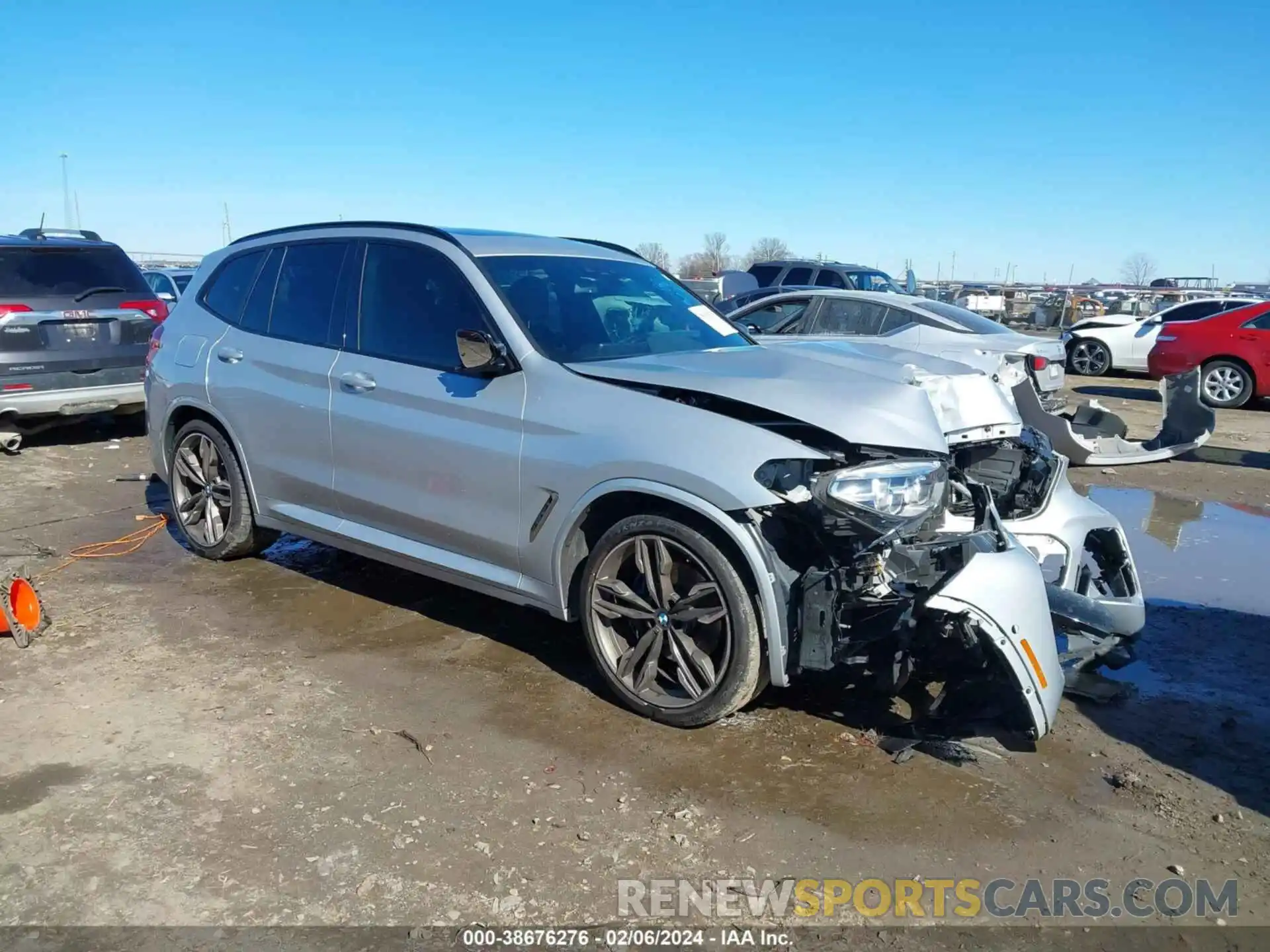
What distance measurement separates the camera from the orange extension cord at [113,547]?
5.87m

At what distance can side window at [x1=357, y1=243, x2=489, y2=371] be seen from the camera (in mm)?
4410

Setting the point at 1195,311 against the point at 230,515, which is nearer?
the point at 230,515

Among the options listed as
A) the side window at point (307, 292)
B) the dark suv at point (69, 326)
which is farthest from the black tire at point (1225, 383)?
the dark suv at point (69, 326)

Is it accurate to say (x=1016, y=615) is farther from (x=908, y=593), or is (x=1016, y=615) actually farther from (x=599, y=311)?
(x=599, y=311)

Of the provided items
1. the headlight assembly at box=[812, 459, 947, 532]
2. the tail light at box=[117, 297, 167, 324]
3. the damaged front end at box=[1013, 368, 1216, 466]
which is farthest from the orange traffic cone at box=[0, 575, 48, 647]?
the damaged front end at box=[1013, 368, 1216, 466]

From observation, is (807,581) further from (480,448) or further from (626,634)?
(480,448)

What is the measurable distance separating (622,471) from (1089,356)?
708 inches

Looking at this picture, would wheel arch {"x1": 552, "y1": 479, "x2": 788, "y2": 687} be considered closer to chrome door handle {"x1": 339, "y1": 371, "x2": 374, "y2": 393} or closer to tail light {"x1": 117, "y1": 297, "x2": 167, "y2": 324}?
chrome door handle {"x1": 339, "y1": 371, "x2": 374, "y2": 393}

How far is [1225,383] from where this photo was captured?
14.2m

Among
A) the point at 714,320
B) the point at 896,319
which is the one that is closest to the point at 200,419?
the point at 714,320

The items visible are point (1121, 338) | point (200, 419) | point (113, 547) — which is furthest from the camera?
point (1121, 338)

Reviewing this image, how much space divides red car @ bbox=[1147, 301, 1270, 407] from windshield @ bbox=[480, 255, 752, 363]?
11976 millimetres

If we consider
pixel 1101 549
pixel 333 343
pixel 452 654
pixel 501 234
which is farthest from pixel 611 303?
pixel 1101 549

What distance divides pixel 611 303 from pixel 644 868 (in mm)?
2605
